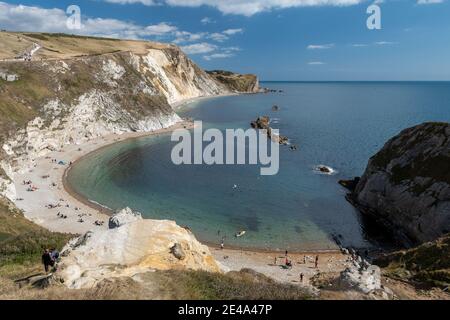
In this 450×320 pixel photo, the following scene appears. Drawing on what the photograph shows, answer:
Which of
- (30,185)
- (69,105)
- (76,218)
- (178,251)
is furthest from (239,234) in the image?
(69,105)

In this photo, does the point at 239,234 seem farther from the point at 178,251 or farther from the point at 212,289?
the point at 212,289

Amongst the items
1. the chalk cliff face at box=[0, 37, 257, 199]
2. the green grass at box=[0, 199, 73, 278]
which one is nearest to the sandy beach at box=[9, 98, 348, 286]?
the chalk cliff face at box=[0, 37, 257, 199]

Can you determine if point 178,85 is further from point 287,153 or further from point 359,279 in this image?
point 359,279

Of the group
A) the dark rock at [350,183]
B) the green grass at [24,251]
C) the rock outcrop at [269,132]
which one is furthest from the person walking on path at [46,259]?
the rock outcrop at [269,132]

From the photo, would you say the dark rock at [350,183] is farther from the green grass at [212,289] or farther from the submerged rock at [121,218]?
the green grass at [212,289]

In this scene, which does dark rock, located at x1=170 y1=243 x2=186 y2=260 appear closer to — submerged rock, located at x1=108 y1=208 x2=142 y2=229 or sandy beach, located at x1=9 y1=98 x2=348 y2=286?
submerged rock, located at x1=108 y1=208 x2=142 y2=229

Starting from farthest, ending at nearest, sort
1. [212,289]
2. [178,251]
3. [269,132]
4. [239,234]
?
[269,132], [239,234], [178,251], [212,289]
